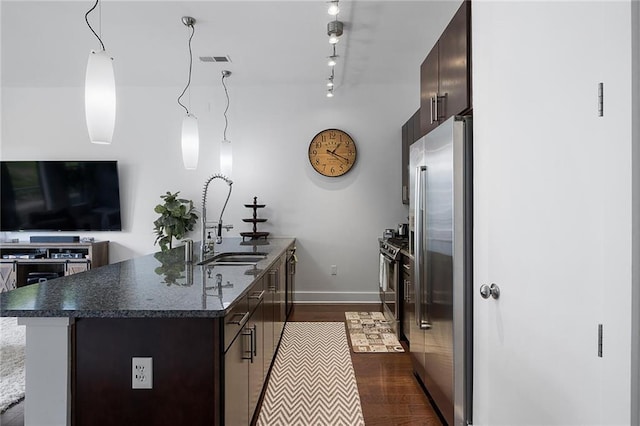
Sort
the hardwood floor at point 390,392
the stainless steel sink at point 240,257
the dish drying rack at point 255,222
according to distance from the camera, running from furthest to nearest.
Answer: the dish drying rack at point 255,222
the stainless steel sink at point 240,257
the hardwood floor at point 390,392

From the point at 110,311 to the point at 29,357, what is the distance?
1.14 ft

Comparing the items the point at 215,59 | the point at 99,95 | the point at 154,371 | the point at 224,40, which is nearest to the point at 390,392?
the point at 154,371

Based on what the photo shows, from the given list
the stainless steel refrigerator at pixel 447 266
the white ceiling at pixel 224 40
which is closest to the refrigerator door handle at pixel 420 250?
the stainless steel refrigerator at pixel 447 266

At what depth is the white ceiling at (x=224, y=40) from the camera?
9.79 ft

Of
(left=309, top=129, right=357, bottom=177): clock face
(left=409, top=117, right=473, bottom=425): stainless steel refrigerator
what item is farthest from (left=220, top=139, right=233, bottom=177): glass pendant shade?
(left=409, top=117, right=473, bottom=425): stainless steel refrigerator

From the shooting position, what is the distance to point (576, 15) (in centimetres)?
110

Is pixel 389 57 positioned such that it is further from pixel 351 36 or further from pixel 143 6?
pixel 143 6

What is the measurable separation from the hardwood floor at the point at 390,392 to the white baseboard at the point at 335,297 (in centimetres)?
148

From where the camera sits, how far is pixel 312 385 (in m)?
2.54

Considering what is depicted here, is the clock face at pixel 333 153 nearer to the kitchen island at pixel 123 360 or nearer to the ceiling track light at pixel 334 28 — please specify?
the ceiling track light at pixel 334 28

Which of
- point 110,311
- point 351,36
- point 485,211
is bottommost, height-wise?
point 110,311

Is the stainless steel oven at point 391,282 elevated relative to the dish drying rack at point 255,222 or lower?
lower

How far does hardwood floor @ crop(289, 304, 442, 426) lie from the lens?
2146mm

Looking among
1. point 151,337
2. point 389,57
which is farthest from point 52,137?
point 151,337
